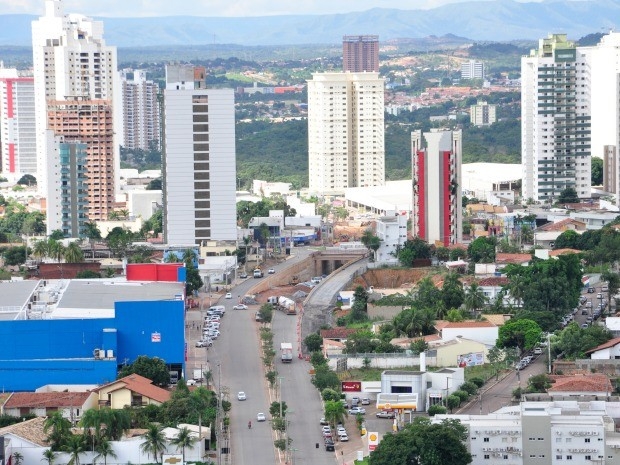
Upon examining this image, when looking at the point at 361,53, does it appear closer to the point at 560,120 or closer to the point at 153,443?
the point at 560,120

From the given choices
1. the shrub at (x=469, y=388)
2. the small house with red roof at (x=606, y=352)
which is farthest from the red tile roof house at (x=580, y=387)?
the small house with red roof at (x=606, y=352)

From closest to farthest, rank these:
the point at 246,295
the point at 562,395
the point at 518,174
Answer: the point at 562,395 < the point at 246,295 < the point at 518,174

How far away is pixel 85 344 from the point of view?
142 ft

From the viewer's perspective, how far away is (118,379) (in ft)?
137

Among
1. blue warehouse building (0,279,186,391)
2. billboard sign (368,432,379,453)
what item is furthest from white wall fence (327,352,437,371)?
billboard sign (368,432,379,453)

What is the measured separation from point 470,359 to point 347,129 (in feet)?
131

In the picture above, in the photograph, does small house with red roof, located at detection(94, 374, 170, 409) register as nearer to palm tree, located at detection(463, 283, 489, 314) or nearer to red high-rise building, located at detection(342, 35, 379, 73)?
palm tree, located at detection(463, 283, 489, 314)

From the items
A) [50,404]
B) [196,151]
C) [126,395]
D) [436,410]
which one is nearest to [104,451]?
[50,404]

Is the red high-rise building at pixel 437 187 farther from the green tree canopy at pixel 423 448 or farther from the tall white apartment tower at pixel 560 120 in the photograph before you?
the green tree canopy at pixel 423 448

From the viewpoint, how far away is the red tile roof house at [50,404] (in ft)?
131

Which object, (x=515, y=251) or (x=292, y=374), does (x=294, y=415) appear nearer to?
(x=292, y=374)

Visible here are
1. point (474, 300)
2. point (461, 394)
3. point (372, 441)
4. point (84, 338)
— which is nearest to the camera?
point (372, 441)

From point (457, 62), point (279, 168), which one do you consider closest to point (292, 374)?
point (279, 168)

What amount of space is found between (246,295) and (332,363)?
1220cm
